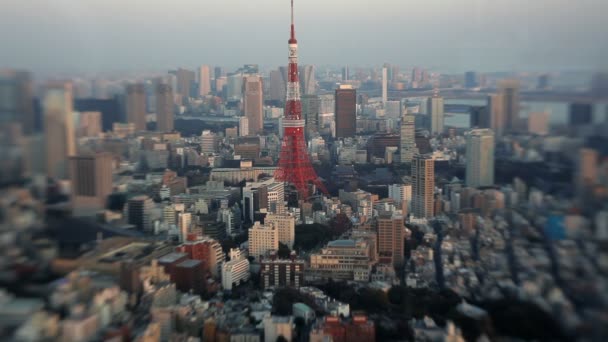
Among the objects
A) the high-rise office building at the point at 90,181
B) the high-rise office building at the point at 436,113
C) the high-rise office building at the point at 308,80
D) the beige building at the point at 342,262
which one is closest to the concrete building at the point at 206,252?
the beige building at the point at 342,262

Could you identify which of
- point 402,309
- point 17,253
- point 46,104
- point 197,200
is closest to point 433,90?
point 197,200

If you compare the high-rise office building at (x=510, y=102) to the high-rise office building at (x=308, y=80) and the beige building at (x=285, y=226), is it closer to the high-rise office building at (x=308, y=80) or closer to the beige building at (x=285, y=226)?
the beige building at (x=285, y=226)

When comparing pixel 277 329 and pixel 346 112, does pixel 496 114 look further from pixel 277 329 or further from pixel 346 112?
pixel 346 112

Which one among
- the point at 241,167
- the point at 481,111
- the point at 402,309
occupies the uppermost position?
the point at 481,111

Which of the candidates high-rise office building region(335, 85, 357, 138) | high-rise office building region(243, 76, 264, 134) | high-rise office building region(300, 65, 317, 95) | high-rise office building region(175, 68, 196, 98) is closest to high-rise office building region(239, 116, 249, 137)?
high-rise office building region(243, 76, 264, 134)

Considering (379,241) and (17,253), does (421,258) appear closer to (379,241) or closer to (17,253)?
(379,241)

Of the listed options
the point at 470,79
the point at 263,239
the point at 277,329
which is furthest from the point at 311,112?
the point at 277,329

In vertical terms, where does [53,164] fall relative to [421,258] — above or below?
above

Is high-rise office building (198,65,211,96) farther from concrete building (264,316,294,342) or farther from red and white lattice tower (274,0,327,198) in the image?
concrete building (264,316,294,342)

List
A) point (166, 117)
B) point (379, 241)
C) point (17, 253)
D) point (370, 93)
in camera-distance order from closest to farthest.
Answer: point (17, 253) → point (379, 241) → point (166, 117) → point (370, 93)
